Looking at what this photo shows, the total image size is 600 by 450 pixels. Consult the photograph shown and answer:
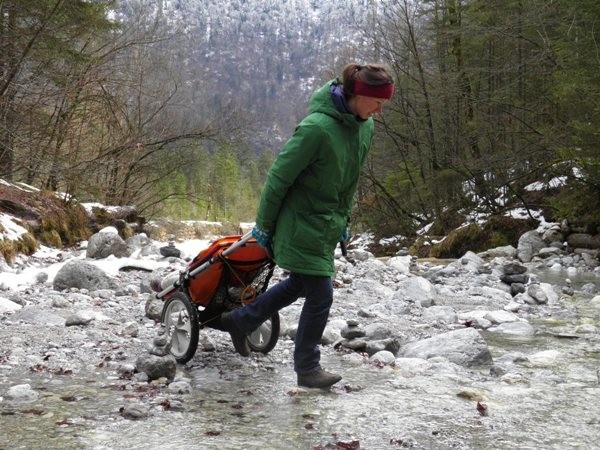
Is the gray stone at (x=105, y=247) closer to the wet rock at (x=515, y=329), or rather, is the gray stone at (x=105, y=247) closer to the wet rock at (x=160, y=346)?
the wet rock at (x=160, y=346)

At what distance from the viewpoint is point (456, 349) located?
471 centimetres

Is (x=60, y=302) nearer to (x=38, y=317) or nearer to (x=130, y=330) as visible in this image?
(x=38, y=317)

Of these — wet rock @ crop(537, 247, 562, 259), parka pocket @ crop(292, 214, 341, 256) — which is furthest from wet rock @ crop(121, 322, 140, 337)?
wet rock @ crop(537, 247, 562, 259)

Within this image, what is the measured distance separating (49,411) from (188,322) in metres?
1.22

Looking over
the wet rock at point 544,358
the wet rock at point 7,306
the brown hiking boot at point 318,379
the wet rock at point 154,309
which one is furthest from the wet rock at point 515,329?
the wet rock at point 7,306

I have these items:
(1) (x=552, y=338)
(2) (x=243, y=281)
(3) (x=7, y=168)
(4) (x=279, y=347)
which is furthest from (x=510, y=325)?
(3) (x=7, y=168)

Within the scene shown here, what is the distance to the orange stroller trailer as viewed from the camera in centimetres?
426

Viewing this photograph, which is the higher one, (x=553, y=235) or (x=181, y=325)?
(x=553, y=235)

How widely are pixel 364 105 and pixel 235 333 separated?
68.5 inches

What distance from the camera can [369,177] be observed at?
871 inches

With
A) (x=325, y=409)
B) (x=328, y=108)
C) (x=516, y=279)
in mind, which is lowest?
(x=325, y=409)

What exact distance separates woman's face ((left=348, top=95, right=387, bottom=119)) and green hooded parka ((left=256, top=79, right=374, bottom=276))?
0.05 m

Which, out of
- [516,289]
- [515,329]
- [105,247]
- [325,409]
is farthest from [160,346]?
[105,247]

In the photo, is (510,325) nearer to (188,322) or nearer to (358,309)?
(358,309)
